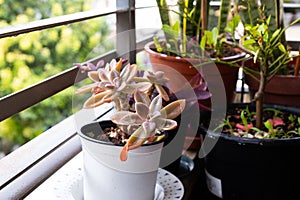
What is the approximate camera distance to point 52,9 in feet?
11.3

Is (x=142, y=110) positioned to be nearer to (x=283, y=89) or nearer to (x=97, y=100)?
(x=97, y=100)

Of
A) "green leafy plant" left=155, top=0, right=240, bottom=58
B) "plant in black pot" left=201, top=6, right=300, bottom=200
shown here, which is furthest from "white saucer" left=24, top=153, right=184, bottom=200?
"green leafy plant" left=155, top=0, right=240, bottom=58

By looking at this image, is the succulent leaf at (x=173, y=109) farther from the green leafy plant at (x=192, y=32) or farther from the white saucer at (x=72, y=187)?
the green leafy plant at (x=192, y=32)

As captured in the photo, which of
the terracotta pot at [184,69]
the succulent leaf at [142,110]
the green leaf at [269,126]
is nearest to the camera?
the succulent leaf at [142,110]

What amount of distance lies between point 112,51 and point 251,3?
0.40 meters

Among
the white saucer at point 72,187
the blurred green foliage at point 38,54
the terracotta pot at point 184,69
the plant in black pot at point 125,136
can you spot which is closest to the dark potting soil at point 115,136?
the plant in black pot at point 125,136

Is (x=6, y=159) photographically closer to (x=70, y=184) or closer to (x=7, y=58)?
(x=70, y=184)

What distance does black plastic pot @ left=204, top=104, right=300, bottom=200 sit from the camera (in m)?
0.81

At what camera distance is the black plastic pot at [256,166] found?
2.67 feet

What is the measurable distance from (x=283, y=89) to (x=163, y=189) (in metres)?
0.53

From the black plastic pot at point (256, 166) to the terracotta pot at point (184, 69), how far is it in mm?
204

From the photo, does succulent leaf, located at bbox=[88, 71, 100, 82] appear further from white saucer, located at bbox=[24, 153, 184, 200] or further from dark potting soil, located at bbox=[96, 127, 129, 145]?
white saucer, located at bbox=[24, 153, 184, 200]

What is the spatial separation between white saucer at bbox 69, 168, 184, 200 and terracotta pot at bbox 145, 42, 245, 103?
27 cm

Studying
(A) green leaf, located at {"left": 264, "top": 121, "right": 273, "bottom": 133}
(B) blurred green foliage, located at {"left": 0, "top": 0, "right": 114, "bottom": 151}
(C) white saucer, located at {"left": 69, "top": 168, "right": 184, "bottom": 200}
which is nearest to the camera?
(C) white saucer, located at {"left": 69, "top": 168, "right": 184, "bottom": 200}
